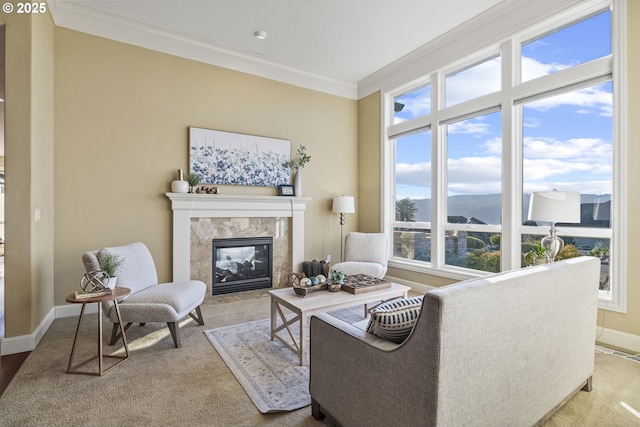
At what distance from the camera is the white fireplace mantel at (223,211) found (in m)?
3.98

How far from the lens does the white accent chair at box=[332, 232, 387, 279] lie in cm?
439

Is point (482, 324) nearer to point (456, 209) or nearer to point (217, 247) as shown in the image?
point (456, 209)

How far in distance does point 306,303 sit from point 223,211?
2281 mm

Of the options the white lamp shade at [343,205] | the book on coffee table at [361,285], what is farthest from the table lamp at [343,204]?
the book on coffee table at [361,285]

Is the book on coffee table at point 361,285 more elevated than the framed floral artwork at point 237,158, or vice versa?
the framed floral artwork at point 237,158

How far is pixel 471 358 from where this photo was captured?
4.13 feet

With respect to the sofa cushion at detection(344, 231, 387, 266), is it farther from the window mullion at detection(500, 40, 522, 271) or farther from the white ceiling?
the white ceiling

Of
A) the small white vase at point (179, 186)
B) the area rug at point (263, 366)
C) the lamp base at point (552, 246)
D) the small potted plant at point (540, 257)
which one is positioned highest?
the small white vase at point (179, 186)

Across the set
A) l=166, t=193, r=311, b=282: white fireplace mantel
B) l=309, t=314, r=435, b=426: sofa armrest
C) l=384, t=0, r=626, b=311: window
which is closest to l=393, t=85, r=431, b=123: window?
l=384, t=0, r=626, b=311: window

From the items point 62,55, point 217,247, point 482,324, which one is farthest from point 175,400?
point 62,55

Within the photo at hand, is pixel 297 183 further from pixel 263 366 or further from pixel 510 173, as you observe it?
pixel 263 366

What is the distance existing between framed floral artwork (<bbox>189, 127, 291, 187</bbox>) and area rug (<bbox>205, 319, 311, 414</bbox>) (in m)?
2.07

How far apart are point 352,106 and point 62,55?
13.1ft

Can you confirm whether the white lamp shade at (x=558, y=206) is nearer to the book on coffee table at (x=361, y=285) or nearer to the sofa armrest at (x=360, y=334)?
the book on coffee table at (x=361, y=285)
